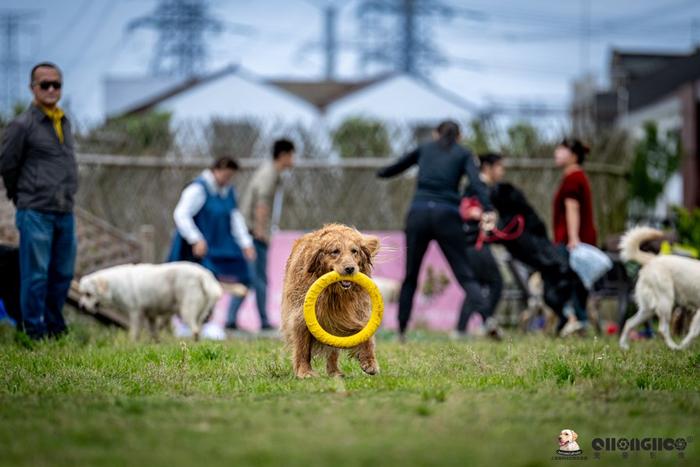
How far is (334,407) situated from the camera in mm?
5801

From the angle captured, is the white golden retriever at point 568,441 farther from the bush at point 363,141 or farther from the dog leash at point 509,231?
the bush at point 363,141

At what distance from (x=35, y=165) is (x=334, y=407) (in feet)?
15.7

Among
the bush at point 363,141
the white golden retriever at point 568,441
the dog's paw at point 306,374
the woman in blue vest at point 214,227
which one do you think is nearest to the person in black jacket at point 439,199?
the woman in blue vest at point 214,227

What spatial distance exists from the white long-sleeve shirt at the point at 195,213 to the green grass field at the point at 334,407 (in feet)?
10.9

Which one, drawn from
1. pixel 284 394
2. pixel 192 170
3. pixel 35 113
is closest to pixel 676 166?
pixel 192 170

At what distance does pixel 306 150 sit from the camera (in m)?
17.6

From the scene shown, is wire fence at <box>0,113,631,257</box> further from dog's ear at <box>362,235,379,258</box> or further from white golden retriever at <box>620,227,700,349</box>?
dog's ear at <box>362,235,379,258</box>

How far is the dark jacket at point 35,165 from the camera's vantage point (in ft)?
31.2

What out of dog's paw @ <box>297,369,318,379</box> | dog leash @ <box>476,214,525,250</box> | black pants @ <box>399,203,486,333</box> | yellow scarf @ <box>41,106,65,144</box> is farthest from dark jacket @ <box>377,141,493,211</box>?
dog's paw @ <box>297,369,318,379</box>

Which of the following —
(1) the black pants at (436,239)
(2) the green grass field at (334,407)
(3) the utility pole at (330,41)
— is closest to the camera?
(2) the green grass field at (334,407)

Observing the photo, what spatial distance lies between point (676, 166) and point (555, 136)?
824 centimetres

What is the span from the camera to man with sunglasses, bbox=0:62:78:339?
9.54m

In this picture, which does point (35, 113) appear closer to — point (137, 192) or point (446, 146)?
point (446, 146)

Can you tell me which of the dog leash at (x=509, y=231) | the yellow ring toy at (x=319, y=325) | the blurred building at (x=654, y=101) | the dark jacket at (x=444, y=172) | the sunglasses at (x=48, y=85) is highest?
the blurred building at (x=654, y=101)
